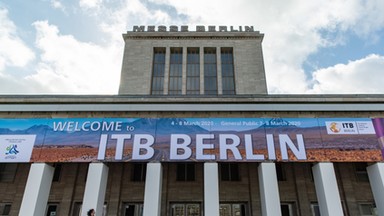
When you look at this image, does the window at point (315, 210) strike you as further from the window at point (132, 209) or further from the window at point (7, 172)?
the window at point (7, 172)

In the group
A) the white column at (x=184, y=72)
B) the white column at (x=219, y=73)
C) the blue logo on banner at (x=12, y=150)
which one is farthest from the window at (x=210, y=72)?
the blue logo on banner at (x=12, y=150)

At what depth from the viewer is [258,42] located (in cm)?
2447

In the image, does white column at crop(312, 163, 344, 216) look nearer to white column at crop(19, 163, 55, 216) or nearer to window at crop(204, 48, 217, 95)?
white column at crop(19, 163, 55, 216)

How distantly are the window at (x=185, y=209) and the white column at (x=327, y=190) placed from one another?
583 cm

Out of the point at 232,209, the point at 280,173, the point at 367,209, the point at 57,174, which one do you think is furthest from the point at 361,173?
the point at 57,174

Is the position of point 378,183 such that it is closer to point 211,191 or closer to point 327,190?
point 327,190

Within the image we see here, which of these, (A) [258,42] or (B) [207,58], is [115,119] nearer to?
(B) [207,58]

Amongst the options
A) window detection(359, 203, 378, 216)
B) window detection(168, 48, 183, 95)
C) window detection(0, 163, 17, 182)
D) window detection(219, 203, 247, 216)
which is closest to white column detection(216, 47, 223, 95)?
window detection(168, 48, 183, 95)

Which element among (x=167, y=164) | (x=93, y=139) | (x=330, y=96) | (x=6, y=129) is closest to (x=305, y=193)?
(x=330, y=96)

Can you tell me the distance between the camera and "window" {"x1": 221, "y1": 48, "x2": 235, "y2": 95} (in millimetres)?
22656

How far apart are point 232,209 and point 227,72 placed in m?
13.5

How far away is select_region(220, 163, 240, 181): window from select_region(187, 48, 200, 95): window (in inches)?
378

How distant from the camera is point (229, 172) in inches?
541

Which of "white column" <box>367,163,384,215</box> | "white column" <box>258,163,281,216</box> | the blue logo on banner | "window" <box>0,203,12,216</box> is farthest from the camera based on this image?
"window" <box>0,203,12,216</box>
